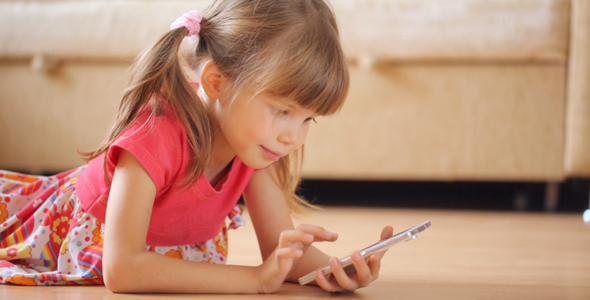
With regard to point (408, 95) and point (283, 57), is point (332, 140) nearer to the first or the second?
point (408, 95)

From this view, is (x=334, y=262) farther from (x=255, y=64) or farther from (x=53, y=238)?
(x=53, y=238)

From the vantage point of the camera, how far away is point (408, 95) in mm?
1523

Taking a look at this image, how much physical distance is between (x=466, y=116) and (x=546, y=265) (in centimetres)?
68

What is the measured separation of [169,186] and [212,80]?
129 mm

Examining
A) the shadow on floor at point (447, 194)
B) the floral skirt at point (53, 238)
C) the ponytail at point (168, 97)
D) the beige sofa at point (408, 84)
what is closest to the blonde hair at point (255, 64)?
the ponytail at point (168, 97)

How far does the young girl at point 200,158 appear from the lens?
0.63 meters

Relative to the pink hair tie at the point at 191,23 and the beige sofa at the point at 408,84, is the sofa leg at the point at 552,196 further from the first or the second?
the pink hair tie at the point at 191,23

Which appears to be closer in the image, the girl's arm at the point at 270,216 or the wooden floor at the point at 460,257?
the wooden floor at the point at 460,257

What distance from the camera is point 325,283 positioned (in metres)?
0.65

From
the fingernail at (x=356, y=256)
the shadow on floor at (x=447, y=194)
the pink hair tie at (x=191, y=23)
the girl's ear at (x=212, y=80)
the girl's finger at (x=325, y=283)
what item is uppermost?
the pink hair tie at (x=191, y=23)

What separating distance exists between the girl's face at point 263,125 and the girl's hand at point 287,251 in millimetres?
104

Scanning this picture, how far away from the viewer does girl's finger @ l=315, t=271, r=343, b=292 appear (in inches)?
25.4

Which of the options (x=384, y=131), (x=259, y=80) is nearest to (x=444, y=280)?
(x=259, y=80)

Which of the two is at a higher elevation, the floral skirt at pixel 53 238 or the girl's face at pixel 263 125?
the girl's face at pixel 263 125
